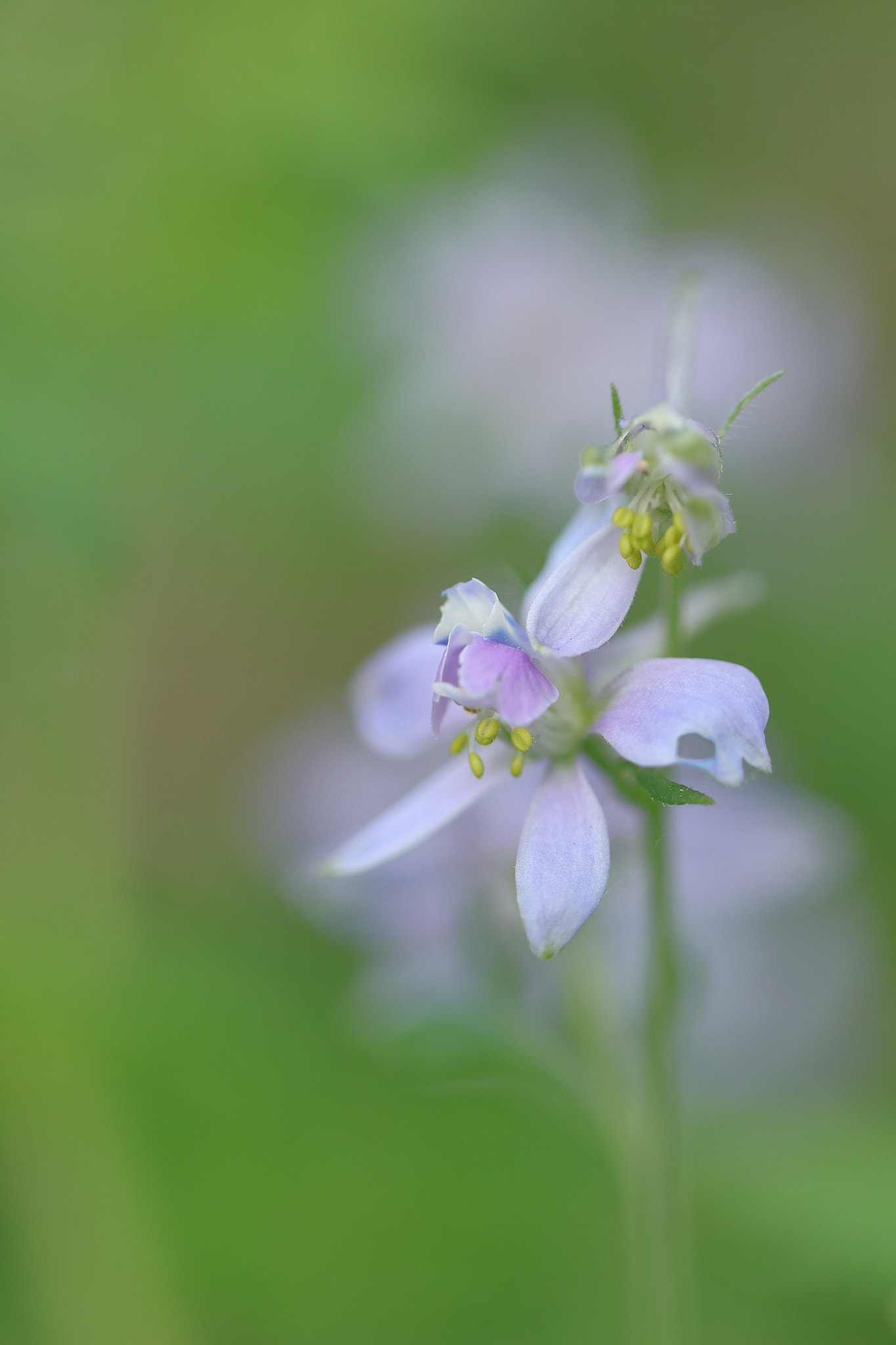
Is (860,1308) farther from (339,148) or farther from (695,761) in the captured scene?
(339,148)

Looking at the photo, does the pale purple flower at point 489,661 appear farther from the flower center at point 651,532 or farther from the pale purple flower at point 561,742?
the flower center at point 651,532

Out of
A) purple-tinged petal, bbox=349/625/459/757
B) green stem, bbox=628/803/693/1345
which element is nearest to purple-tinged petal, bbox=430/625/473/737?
purple-tinged petal, bbox=349/625/459/757

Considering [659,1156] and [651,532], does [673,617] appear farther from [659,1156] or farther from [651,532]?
[659,1156]

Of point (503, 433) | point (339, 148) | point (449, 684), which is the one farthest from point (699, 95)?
point (449, 684)

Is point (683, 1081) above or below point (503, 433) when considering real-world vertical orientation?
below

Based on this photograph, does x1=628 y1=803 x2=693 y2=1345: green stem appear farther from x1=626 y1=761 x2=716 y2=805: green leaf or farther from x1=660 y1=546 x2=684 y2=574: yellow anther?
x1=660 y1=546 x2=684 y2=574: yellow anther

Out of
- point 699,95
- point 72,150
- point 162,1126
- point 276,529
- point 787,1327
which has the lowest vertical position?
point 787,1327

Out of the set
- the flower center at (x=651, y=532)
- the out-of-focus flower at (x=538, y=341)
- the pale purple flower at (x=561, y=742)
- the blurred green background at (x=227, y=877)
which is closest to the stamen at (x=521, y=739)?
the pale purple flower at (x=561, y=742)
